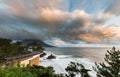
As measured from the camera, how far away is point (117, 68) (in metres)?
19.0

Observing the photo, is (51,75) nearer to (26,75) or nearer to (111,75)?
(26,75)

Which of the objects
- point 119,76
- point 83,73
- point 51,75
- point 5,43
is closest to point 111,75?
point 119,76

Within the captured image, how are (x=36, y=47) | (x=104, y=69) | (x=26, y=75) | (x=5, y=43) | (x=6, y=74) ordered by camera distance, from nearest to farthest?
1. (x=6, y=74)
2. (x=26, y=75)
3. (x=104, y=69)
4. (x=5, y=43)
5. (x=36, y=47)

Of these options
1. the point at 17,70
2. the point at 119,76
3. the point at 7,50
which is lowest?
the point at 119,76

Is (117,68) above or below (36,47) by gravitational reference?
below

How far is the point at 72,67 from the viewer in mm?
19422

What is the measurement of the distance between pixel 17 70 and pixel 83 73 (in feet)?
33.2

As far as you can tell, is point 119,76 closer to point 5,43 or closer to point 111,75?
point 111,75

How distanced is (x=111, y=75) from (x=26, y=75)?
10.3 metres

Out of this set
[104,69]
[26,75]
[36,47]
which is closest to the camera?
[26,75]

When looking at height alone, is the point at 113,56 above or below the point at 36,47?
below

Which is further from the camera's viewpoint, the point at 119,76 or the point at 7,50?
the point at 7,50

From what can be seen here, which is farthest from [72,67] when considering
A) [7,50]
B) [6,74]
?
[7,50]

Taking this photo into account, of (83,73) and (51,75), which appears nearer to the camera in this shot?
(51,75)
